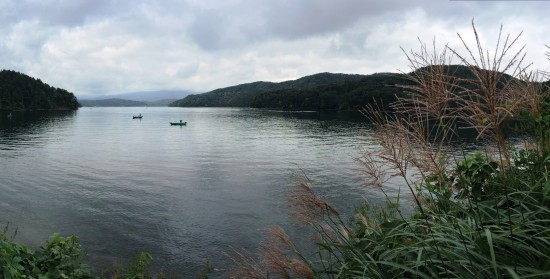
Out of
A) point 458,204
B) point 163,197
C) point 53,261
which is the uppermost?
point 458,204

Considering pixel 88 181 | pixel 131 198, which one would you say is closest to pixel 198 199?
pixel 131 198

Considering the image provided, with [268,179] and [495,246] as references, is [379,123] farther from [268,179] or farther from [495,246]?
[268,179]

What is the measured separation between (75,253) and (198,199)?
53.2ft

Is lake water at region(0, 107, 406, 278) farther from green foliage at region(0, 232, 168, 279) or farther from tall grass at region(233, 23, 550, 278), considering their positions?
green foliage at region(0, 232, 168, 279)

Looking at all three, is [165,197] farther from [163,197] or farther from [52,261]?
[52,261]

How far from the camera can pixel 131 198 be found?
987 inches

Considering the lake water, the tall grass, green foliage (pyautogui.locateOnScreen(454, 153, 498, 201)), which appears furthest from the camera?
the lake water

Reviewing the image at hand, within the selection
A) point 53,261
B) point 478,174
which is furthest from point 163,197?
point 478,174

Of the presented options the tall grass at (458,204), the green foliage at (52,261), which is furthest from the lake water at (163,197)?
the green foliage at (52,261)

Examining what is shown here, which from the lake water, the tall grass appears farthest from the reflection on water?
the tall grass

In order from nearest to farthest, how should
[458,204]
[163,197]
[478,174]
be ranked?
[458,204]
[478,174]
[163,197]

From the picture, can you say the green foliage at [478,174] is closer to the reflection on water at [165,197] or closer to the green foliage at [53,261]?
the reflection on water at [165,197]

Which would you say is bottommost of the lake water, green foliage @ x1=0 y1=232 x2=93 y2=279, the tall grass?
the lake water

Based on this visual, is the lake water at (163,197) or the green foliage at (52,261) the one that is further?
the lake water at (163,197)
